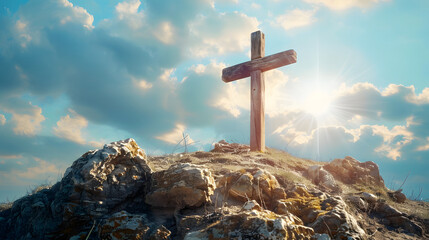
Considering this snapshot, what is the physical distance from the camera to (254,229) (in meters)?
2.42

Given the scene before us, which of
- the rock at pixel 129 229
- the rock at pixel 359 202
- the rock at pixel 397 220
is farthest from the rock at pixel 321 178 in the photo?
the rock at pixel 129 229

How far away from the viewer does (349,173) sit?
26.1 feet

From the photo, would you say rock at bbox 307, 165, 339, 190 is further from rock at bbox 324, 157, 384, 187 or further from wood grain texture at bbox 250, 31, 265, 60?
wood grain texture at bbox 250, 31, 265, 60

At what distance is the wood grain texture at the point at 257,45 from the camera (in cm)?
984

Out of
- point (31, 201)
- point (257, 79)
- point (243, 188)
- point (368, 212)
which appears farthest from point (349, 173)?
point (31, 201)

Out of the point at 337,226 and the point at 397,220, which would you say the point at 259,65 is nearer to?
the point at 397,220

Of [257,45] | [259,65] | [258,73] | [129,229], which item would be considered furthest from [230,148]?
[129,229]

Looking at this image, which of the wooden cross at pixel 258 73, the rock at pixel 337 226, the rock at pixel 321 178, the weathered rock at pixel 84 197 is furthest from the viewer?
the wooden cross at pixel 258 73

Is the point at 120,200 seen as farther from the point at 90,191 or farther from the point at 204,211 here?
the point at 204,211

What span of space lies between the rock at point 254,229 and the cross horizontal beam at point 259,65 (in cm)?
727

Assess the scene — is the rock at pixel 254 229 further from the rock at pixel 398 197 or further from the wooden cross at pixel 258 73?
the wooden cross at pixel 258 73

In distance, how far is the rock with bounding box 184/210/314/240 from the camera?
2.38 metres

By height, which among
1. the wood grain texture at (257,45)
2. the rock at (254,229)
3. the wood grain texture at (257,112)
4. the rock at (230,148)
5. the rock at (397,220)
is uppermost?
the wood grain texture at (257,45)

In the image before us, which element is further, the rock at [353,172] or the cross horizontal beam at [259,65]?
the cross horizontal beam at [259,65]
